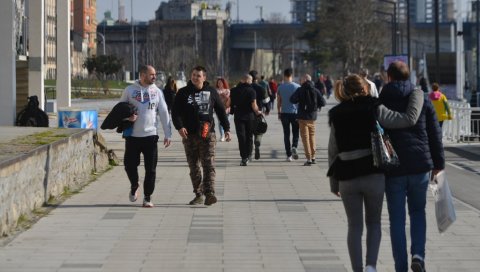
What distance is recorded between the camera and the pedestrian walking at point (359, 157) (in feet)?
30.0

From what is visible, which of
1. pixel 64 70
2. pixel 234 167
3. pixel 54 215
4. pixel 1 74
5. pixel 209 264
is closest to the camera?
pixel 209 264

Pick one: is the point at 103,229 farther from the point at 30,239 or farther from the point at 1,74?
the point at 1,74

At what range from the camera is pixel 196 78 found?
14.7 metres

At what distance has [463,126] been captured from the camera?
1203 inches

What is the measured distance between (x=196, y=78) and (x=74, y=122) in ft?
27.0

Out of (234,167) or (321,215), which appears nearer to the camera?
(321,215)

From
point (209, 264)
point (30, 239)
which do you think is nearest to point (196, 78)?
point (30, 239)

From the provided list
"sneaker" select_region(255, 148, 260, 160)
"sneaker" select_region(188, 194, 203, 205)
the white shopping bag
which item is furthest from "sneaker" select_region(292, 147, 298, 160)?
the white shopping bag

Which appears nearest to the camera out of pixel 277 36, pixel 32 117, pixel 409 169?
pixel 409 169

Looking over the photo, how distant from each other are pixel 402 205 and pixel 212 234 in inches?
123

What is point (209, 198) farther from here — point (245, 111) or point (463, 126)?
point (463, 126)

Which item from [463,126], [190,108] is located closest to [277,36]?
[463,126]

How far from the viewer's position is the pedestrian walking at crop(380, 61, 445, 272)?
930cm

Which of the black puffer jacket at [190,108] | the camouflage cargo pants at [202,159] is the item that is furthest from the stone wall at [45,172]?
the camouflage cargo pants at [202,159]
